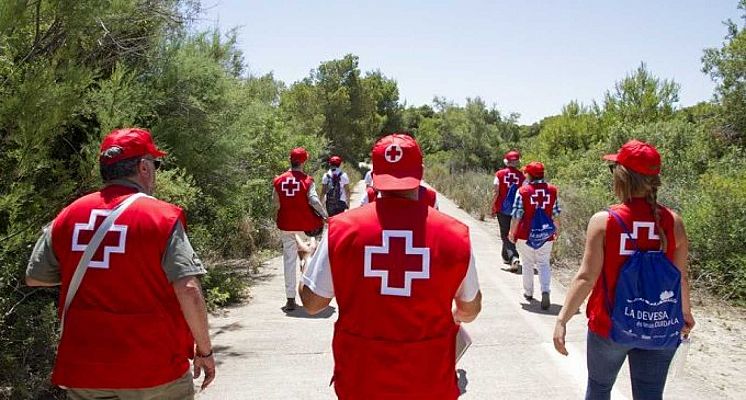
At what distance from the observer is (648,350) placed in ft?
10.4

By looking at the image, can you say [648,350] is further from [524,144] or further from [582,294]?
[524,144]

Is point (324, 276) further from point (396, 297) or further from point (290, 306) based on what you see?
point (290, 306)

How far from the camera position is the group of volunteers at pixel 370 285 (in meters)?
2.38

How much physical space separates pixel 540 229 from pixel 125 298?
227 inches

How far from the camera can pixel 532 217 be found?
7559 millimetres

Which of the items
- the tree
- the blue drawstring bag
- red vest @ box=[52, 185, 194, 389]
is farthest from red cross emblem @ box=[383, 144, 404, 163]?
the tree

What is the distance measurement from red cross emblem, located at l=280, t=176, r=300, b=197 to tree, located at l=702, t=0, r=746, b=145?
17.3 m

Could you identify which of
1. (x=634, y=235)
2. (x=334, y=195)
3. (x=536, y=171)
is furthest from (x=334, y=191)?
(x=634, y=235)

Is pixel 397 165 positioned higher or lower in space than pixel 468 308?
higher

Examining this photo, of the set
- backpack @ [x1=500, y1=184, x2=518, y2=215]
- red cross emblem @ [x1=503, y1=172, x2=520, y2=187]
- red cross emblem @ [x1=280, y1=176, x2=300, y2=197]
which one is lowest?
backpack @ [x1=500, y1=184, x2=518, y2=215]

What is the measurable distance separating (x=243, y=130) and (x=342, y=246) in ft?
24.0

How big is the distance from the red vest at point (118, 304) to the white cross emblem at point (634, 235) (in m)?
2.26

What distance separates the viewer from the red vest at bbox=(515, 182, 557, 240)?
757 centimetres

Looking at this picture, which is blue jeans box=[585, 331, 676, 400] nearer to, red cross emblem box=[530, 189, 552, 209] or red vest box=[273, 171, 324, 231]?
red cross emblem box=[530, 189, 552, 209]
